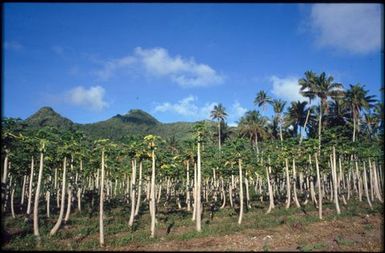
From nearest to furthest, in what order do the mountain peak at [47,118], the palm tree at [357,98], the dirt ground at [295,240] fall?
the dirt ground at [295,240], the palm tree at [357,98], the mountain peak at [47,118]

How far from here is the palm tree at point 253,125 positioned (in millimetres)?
70812

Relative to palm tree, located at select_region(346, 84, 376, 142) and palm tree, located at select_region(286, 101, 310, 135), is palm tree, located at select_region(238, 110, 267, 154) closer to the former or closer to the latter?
palm tree, located at select_region(286, 101, 310, 135)

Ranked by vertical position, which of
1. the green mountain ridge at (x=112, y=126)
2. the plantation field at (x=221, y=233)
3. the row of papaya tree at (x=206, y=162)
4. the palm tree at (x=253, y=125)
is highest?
the green mountain ridge at (x=112, y=126)

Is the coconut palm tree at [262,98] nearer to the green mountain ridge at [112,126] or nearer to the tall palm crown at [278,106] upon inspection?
the tall palm crown at [278,106]

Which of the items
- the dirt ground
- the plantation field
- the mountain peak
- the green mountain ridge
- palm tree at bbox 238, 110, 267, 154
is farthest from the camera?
the green mountain ridge

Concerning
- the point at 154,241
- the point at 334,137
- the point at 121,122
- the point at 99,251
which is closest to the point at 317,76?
the point at 334,137

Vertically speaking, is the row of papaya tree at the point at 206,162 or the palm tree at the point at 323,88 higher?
the palm tree at the point at 323,88

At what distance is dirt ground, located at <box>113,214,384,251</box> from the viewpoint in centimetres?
2111

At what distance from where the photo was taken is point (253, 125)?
7069cm

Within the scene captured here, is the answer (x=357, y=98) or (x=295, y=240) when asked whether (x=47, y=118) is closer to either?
(x=357, y=98)

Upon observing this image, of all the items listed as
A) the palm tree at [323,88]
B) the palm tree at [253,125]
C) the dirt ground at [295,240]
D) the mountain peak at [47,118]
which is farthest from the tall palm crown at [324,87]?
the mountain peak at [47,118]

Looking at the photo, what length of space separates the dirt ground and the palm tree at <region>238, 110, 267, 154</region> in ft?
137

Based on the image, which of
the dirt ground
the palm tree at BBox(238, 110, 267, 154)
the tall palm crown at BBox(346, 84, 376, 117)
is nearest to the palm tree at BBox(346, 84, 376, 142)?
the tall palm crown at BBox(346, 84, 376, 117)

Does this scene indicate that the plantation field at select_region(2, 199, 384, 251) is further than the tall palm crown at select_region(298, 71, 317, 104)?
No
